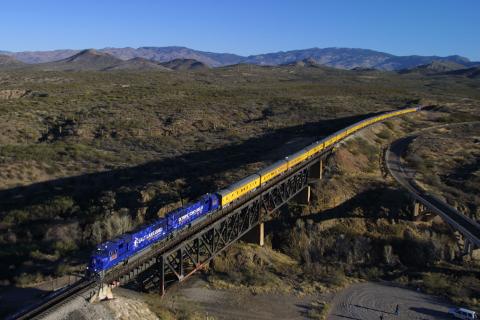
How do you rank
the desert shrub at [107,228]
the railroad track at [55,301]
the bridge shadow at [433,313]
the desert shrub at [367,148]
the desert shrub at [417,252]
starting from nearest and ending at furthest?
the railroad track at [55,301] → the bridge shadow at [433,313] → the desert shrub at [107,228] → the desert shrub at [417,252] → the desert shrub at [367,148]

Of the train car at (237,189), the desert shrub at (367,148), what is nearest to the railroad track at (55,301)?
the train car at (237,189)

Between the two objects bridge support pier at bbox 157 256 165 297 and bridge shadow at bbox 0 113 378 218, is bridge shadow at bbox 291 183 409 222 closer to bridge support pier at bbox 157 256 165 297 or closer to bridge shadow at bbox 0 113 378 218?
bridge shadow at bbox 0 113 378 218

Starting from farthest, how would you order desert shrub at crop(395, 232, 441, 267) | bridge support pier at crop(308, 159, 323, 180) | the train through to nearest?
bridge support pier at crop(308, 159, 323, 180) < desert shrub at crop(395, 232, 441, 267) < the train

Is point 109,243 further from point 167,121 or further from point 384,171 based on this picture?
point 167,121


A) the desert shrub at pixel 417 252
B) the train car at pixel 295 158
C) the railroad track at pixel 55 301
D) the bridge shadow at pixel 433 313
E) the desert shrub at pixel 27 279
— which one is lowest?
the bridge shadow at pixel 433 313

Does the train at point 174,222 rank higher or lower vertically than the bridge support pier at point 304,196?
higher

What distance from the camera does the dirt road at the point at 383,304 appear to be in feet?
106

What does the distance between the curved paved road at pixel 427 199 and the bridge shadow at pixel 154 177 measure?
44.1ft

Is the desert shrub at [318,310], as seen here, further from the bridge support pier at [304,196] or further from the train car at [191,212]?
the bridge support pier at [304,196]

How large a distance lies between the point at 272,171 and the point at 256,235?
21.1 feet

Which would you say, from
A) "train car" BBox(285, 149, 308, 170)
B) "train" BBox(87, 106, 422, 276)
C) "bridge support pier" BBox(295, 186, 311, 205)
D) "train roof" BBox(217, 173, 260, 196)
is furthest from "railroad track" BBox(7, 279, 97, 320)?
"bridge support pier" BBox(295, 186, 311, 205)

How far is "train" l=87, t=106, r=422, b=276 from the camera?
25172mm

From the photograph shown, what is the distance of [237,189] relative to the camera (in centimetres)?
3716

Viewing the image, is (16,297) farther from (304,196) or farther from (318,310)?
(304,196)
